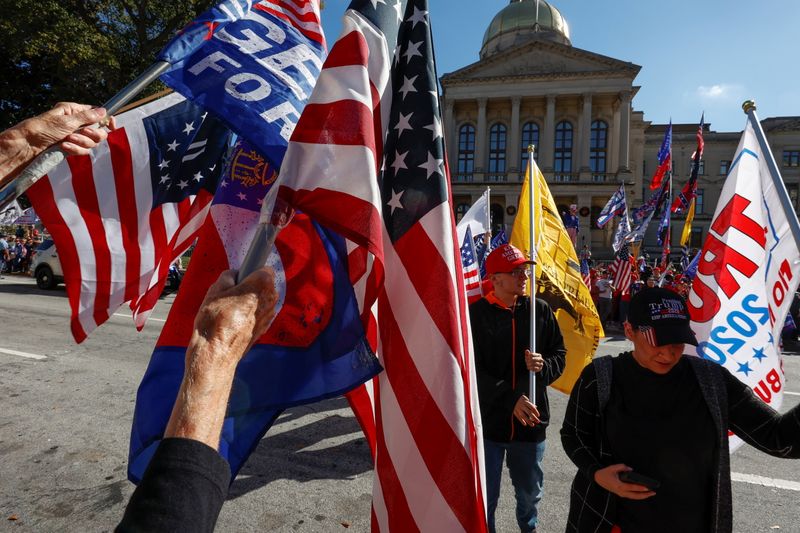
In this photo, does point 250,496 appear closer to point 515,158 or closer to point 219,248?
point 219,248

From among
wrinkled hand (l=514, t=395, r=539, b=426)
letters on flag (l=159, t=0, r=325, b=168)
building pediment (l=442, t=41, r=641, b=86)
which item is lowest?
wrinkled hand (l=514, t=395, r=539, b=426)

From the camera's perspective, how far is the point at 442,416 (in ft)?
5.82

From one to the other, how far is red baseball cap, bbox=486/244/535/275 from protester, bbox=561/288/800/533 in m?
1.08

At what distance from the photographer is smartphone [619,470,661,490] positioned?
190 centimetres

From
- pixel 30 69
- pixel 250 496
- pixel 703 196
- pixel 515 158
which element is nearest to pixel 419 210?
pixel 250 496

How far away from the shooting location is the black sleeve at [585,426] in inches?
86.0

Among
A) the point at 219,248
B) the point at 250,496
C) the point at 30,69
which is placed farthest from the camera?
the point at 30,69

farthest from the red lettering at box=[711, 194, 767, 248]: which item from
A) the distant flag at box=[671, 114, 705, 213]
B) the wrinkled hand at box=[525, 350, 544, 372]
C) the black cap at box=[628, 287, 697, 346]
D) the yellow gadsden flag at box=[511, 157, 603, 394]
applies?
the distant flag at box=[671, 114, 705, 213]

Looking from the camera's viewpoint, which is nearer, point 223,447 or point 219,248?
point 223,447

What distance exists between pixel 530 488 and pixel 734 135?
68.1 meters

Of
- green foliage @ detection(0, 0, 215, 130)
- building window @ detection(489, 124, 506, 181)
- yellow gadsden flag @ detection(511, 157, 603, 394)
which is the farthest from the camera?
building window @ detection(489, 124, 506, 181)

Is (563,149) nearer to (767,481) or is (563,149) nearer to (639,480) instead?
(767,481)

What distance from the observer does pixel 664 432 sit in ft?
6.54

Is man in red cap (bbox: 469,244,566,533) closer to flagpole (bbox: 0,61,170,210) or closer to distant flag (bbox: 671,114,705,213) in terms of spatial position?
flagpole (bbox: 0,61,170,210)
